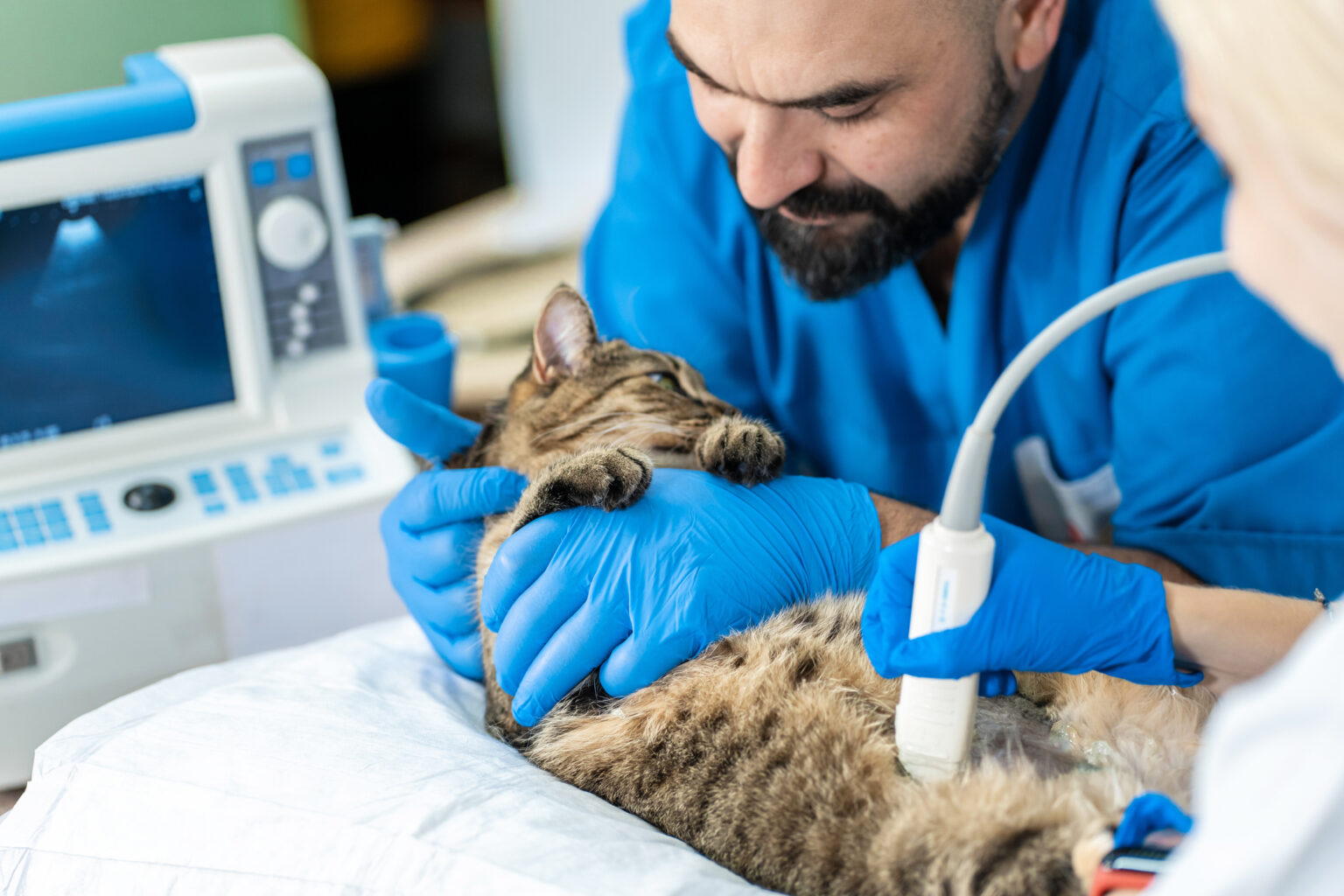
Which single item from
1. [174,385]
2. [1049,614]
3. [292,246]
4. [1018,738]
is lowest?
[1018,738]

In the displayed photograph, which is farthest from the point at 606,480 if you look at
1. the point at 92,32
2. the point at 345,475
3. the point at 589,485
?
the point at 92,32

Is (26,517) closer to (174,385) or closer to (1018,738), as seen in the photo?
(174,385)

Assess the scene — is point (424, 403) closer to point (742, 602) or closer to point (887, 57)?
point (742, 602)

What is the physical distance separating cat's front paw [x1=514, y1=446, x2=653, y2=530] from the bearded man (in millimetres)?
20

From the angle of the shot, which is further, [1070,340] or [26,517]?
[1070,340]

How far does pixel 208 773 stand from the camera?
0.92 m

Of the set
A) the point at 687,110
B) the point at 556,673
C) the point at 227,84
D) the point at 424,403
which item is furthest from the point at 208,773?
the point at 687,110

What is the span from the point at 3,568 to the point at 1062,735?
1.03 m

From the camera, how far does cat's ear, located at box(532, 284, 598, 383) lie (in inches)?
48.5

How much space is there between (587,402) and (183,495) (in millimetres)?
468

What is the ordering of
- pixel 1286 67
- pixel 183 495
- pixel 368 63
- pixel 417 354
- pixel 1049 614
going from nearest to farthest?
1. pixel 1286 67
2. pixel 1049 614
3. pixel 183 495
4. pixel 417 354
5. pixel 368 63

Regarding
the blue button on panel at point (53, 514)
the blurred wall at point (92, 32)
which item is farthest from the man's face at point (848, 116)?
the blurred wall at point (92, 32)

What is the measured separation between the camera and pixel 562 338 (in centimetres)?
128

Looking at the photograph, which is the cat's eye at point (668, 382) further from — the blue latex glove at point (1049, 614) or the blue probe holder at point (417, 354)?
the blue latex glove at point (1049, 614)
